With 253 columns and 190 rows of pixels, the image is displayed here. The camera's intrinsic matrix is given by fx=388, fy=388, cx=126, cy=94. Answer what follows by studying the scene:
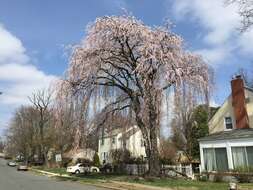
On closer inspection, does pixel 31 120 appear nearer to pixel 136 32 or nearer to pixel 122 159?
pixel 122 159

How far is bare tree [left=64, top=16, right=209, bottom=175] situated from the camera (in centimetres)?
2636

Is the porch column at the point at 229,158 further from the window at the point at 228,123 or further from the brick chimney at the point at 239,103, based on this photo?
the window at the point at 228,123

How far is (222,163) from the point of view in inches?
1143

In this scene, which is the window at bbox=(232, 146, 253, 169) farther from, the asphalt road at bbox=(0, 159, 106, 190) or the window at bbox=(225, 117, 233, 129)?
the asphalt road at bbox=(0, 159, 106, 190)

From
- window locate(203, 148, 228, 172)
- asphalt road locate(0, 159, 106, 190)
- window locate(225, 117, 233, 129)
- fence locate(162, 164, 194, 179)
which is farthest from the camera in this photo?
window locate(225, 117, 233, 129)

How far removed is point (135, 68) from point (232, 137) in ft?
28.5

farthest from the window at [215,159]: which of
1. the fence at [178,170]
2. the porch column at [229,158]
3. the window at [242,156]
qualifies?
the fence at [178,170]

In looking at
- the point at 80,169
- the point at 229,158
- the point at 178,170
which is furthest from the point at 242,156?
the point at 80,169

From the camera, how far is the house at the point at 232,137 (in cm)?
2762

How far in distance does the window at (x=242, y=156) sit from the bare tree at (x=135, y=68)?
5.34m

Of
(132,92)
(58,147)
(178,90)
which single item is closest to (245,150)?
(178,90)

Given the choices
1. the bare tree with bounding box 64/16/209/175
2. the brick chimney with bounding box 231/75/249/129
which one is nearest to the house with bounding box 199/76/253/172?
the brick chimney with bounding box 231/75/249/129

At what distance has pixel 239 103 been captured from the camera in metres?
32.9

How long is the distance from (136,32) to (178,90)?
212 inches
